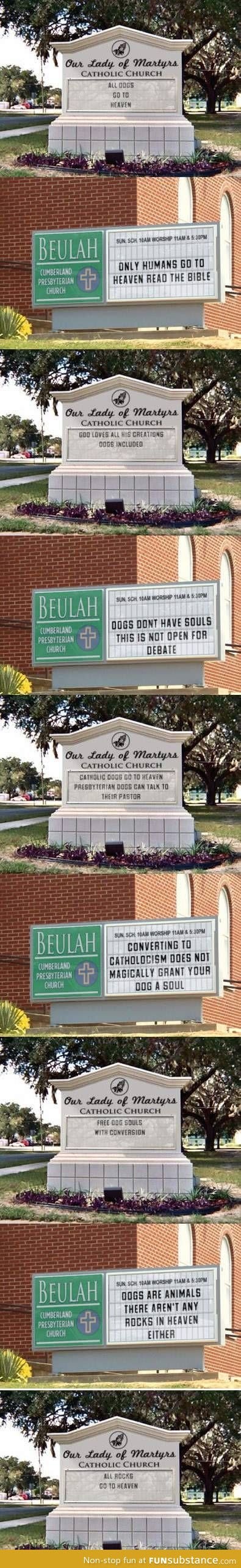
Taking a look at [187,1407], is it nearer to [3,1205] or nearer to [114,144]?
[3,1205]

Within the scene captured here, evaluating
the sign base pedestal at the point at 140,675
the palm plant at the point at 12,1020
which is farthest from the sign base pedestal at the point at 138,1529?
the sign base pedestal at the point at 140,675

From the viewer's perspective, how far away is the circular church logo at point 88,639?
44125 millimetres

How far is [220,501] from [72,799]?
489 cm

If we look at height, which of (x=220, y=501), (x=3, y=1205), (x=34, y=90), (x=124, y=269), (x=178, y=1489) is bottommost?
(x=178, y=1489)

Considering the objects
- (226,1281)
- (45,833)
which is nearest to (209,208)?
(45,833)

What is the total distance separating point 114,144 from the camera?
44938 millimetres

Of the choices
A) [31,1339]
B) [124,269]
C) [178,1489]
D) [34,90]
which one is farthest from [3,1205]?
[34,90]

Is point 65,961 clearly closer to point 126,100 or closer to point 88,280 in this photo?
point 88,280

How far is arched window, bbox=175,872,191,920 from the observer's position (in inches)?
1734

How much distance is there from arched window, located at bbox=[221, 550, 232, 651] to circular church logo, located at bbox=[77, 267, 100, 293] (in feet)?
14.0

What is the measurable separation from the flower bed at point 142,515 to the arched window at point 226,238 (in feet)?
10.7

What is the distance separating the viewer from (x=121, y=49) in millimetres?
45094

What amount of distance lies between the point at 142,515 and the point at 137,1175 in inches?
373

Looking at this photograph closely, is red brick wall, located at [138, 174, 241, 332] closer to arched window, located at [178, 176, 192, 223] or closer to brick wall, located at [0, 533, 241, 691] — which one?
arched window, located at [178, 176, 192, 223]
